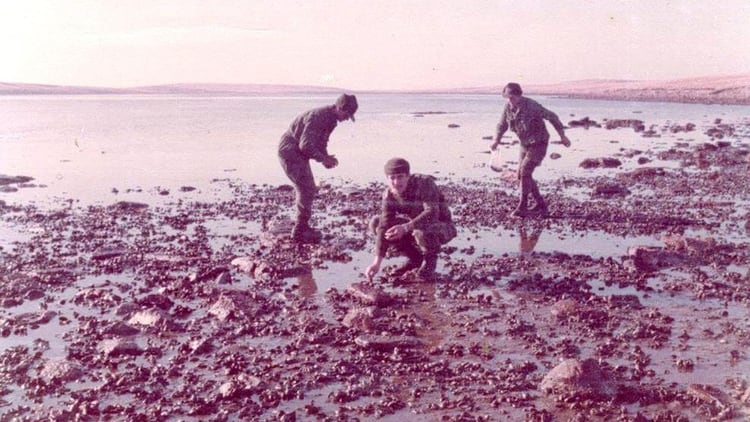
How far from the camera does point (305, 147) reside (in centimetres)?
1218

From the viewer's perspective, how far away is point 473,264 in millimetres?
11055

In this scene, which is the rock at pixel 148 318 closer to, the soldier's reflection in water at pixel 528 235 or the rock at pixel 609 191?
the soldier's reflection in water at pixel 528 235

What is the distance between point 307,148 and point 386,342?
546 centimetres

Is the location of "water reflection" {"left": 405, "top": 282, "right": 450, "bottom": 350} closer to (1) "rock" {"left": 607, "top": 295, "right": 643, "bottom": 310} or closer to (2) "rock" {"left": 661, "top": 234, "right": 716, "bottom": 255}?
(1) "rock" {"left": 607, "top": 295, "right": 643, "bottom": 310}

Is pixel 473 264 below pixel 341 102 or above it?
below

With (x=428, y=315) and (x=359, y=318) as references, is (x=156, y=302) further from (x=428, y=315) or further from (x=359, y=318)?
(x=428, y=315)

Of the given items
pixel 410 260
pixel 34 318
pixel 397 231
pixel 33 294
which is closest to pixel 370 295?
pixel 397 231

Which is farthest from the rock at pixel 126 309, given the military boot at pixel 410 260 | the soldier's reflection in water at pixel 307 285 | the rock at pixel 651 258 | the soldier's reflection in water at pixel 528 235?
the rock at pixel 651 258

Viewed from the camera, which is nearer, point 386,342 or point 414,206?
point 386,342

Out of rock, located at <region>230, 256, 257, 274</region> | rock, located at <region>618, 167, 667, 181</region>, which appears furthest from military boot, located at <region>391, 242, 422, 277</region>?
rock, located at <region>618, 167, 667, 181</region>

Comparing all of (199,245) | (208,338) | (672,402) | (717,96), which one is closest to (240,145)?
(199,245)

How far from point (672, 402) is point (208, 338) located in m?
4.99

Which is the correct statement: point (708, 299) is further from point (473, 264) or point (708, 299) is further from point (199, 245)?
point (199, 245)

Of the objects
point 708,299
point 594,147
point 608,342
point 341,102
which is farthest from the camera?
point 594,147
